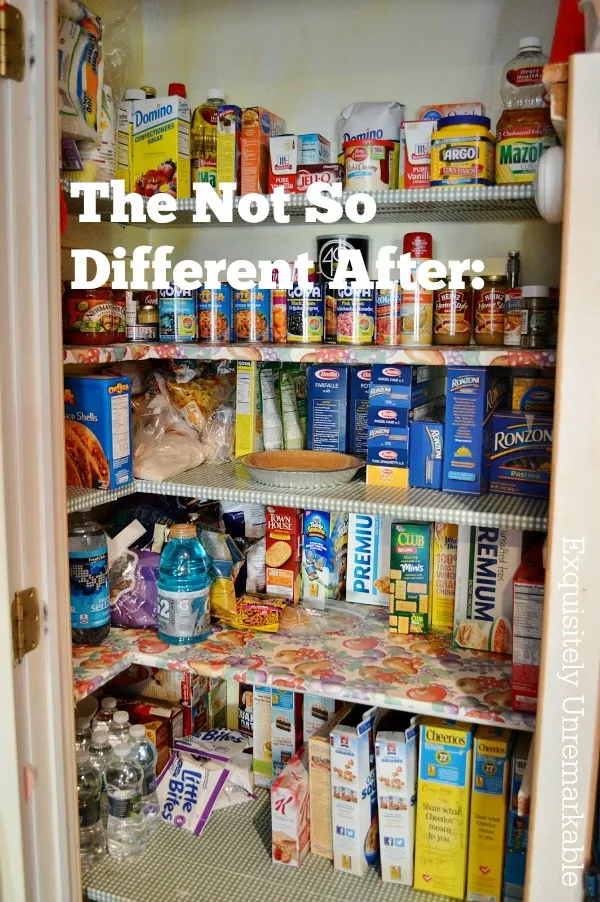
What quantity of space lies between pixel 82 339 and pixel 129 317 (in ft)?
0.61

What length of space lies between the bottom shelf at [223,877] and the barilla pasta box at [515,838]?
0.16m

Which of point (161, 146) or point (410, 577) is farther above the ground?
point (161, 146)

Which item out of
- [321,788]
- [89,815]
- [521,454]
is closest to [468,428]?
[521,454]

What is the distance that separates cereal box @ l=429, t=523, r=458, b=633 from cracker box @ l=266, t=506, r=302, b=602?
362 millimetres

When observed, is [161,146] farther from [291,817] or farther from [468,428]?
[291,817]

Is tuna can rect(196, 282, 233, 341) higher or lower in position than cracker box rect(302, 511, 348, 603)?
higher

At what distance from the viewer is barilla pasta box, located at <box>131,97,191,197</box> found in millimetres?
1940

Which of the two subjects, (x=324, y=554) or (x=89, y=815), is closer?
(x=89, y=815)

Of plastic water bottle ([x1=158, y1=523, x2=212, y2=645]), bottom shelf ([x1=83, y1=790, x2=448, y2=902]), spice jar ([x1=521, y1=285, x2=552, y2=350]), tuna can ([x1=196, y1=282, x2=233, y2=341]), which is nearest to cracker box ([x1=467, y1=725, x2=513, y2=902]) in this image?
bottom shelf ([x1=83, y1=790, x2=448, y2=902])

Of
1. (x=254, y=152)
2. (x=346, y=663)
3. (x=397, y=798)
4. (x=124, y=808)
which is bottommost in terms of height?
(x=124, y=808)

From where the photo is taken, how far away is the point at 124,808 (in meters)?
1.96

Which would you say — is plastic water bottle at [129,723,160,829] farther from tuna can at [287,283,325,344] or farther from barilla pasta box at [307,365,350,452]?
tuna can at [287,283,325,344]

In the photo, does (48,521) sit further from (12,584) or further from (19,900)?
(19,900)

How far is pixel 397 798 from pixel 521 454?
0.80 meters
